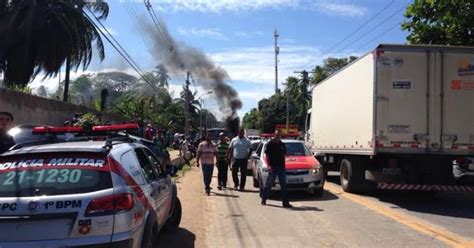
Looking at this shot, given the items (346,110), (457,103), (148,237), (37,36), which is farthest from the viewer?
(37,36)

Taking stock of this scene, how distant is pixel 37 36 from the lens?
90.4 feet

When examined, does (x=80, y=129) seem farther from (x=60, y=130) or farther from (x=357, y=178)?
(x=357, y=178)

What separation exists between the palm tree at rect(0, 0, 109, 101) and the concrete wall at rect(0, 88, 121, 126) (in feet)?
18.0

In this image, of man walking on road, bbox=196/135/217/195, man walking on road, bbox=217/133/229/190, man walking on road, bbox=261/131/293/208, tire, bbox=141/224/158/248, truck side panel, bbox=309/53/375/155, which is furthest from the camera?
man walking on road, bbox=217/133/229/190

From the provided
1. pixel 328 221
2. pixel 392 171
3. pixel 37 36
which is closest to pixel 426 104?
pixel 392 171

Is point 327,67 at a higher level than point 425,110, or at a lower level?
higher

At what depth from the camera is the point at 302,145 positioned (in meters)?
16.6

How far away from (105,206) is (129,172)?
28.0 inches

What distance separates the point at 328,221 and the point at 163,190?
13.2 ft

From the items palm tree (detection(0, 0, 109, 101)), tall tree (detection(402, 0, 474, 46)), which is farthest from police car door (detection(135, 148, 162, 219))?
palm tree (detection(0, 0, 109, 101))

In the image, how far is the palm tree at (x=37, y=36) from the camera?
26.5 metres

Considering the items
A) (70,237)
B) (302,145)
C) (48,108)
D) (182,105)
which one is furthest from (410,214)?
(182,105)

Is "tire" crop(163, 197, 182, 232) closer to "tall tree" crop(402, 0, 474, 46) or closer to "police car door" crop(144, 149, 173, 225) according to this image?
"police car door" crop(144, 149, 173, 225)

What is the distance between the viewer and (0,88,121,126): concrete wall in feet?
52.3
